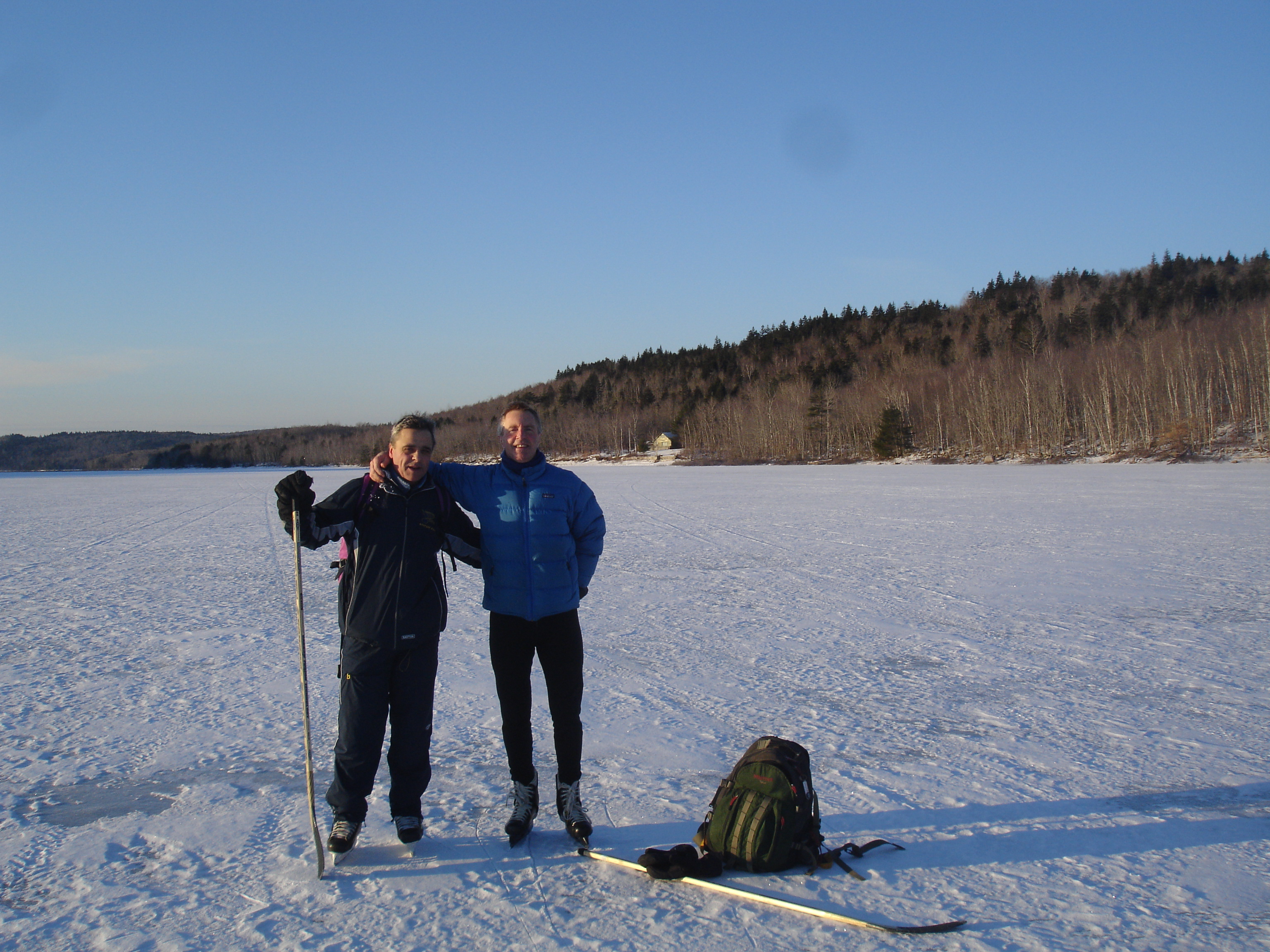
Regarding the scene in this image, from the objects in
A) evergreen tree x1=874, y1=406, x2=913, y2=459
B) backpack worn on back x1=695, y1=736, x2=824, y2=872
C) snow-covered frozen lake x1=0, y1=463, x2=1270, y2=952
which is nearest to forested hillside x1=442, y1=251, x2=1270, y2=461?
evergreen tree x1=874, y1=406, x2=913, y2=459

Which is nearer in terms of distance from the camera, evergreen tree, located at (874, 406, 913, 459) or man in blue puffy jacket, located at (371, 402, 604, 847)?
man in blue puffy jacket, located at (371, 402, 604, 847)

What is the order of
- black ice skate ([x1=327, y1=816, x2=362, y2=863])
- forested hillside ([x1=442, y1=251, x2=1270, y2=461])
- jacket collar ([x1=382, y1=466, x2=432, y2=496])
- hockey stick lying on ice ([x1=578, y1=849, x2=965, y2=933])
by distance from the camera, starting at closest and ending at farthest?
hockey stick lying on ice ([x1=578, y1=849, x2=965, y2=933]) → black ice skate ([x1=327, y1=816, x2=362, y2=863]) → jacket collar ([x1=382, y1=466, x2=432, y2=496]) → forested hillside ([x1=442, y1=251, x2=1270, y2=461])

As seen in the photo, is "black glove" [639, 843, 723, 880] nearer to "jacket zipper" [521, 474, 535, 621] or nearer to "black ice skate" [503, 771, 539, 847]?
"black ice skate" [503, 771, 539, 847]

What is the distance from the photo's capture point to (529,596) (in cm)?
296

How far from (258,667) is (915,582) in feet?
20.5

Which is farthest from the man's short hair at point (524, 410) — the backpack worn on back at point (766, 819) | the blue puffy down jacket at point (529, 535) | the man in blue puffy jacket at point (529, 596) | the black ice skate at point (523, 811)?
the backpack worn on back at point (766, 819)

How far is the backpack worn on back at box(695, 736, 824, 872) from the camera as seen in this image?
2.74 metres

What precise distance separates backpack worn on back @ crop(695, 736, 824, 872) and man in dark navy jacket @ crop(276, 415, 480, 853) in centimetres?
113

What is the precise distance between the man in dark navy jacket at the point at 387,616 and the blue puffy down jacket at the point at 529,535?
144 mm

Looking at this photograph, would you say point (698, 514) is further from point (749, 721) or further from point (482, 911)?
Result: point (482, 911)

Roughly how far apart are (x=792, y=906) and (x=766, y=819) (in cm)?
31

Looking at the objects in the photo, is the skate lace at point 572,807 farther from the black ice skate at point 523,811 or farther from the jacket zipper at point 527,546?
the jacket zipper at point 527,546

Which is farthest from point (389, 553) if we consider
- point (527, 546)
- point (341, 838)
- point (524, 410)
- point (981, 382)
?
point (981, 382)

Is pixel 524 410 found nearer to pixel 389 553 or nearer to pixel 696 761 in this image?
pixel 389 553
